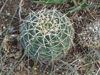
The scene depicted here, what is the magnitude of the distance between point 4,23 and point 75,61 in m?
1.35

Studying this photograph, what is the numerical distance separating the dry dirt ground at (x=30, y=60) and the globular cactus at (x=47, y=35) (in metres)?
0.43

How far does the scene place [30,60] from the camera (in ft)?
6.70

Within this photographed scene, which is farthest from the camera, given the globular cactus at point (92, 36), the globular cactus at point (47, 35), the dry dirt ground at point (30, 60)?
the dry dirt ground at point (30, 60)

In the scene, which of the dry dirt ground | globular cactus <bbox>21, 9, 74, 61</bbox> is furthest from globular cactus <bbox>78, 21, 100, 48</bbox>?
globular cactus <bbox>21, 9, 74, 61</bbox>

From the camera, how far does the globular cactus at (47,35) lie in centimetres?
142

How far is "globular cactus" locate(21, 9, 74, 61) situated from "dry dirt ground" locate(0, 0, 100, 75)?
431 millimetres

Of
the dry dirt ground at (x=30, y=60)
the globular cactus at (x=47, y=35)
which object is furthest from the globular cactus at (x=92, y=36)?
the globular cactus at (x=47, y=35)

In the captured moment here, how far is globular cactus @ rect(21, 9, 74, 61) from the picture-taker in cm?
142

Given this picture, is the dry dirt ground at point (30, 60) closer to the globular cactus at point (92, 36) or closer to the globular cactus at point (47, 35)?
the globular cactus at point (92, 36)

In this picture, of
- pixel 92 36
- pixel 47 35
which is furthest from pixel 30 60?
pixel 92 36

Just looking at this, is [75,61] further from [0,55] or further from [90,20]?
[0,55]

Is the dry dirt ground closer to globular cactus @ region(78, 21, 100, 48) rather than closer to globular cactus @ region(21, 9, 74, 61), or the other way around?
globular cactus @ region(78, 21, 100, 48)

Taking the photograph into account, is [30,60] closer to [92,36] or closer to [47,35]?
[47,35]

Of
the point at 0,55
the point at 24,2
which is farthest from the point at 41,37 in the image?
the point at 24,2
